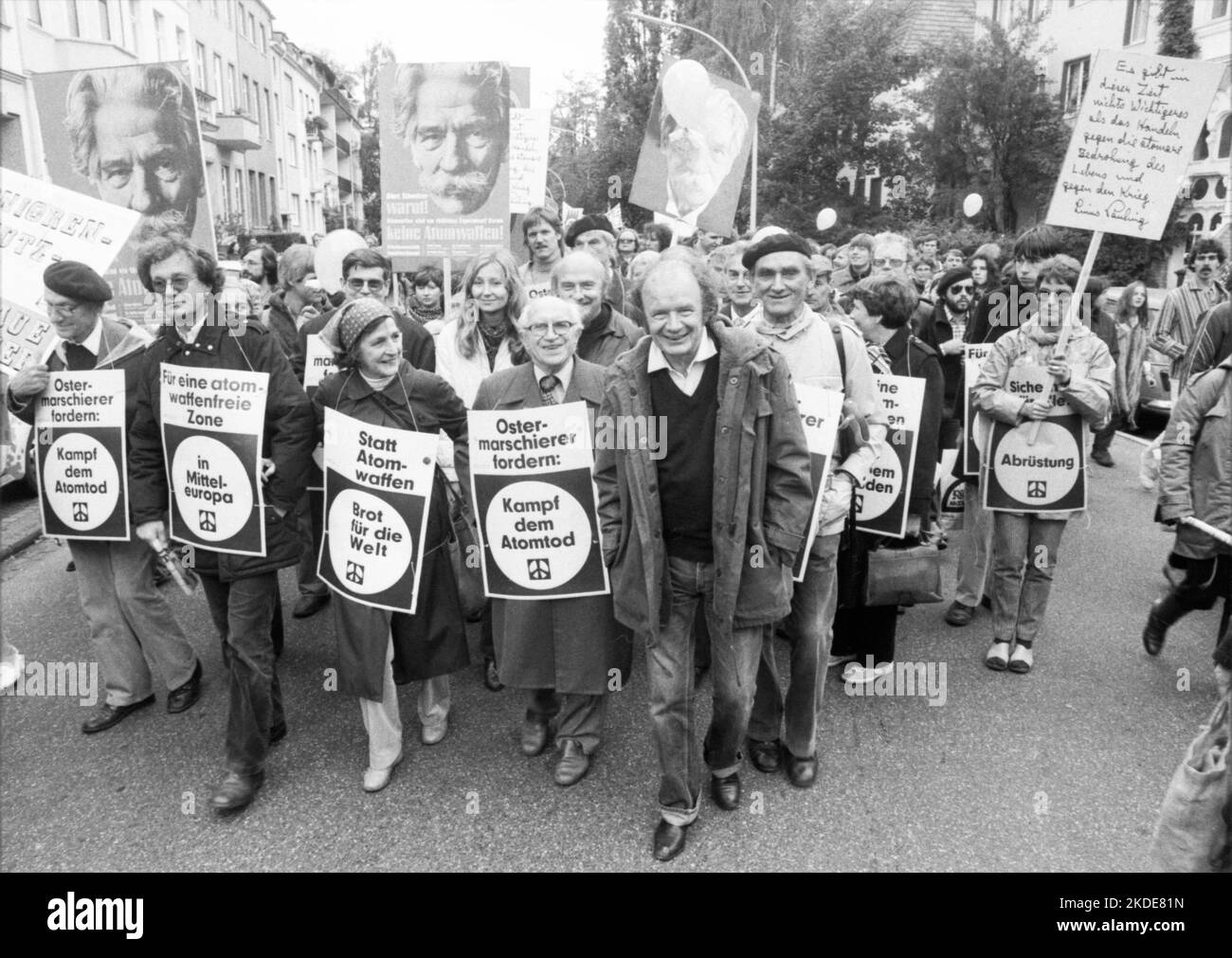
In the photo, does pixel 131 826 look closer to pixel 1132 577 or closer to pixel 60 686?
pixel 60 686

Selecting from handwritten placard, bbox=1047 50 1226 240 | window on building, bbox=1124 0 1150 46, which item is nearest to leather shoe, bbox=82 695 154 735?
handwritten placard, bbox=1047 50 1226 240

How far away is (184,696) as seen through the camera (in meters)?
4.48

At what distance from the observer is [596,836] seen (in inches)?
135

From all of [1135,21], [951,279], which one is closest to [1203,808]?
[951,279]

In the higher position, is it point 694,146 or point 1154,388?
point 694,146

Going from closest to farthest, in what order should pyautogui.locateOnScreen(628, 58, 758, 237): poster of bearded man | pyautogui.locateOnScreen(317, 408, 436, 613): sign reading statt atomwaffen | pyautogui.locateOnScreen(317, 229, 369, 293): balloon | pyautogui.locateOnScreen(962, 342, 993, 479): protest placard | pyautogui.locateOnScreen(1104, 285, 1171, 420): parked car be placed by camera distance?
1. pyautogui.locateOnScreen(317, 408, 436, 613): sign reading statt atomwaffen
2. pyautogui.locateOnScreen(962, 342, 993, 479): protest placard
3. pyautogui.locateOnScreen(317, 229, 369, 293): balloon
4. pyautogui.locateOnScreen(628, 58, 758, 237): poster of bearded man
5. pyautogui.locateOnScreen(1104, 285, 1171, 420): parked car

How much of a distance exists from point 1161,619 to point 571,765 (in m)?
3.15

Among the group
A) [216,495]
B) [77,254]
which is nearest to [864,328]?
[216,495]

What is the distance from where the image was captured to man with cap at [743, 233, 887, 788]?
3635 millimetres

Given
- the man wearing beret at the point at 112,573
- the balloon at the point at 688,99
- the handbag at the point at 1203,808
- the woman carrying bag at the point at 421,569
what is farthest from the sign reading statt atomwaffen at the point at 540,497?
the balloon at the point at 688,99

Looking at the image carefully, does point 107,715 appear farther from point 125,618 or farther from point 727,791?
point 727,791

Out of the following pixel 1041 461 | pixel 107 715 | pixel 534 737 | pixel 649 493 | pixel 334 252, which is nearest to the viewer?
pixel 649 493

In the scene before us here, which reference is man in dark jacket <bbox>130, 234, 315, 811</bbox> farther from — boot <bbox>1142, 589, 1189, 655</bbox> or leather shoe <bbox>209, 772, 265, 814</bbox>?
boot <bbox>1142, 589, 1189, 655</bbox>

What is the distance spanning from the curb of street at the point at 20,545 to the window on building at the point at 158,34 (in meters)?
→ 27.1
